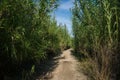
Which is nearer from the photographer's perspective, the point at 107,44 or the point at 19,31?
the point at 107,44

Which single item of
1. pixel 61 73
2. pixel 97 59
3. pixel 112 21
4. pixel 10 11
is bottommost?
pixel 61 73

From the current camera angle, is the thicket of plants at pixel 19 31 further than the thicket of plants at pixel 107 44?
Yes

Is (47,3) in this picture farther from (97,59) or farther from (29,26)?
(97,59)

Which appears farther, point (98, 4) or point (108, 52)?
point (98, 4)

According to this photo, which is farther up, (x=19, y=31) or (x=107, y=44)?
(x=19, y=31)

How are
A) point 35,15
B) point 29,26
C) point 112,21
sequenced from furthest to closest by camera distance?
point 35,15 → point 29,26 → point 112,21

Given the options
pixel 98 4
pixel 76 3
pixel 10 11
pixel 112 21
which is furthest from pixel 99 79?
pixel 76 3

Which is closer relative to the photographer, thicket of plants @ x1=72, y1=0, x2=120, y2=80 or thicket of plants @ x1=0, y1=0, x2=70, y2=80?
thicket of plants @ x1=72, y1=0, x2=120, y2=80

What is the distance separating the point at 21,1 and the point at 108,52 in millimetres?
3508

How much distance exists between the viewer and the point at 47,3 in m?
11.7

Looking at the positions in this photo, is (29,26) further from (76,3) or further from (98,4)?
(76,3)

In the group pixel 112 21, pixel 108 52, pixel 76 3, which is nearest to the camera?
pixel 108 52

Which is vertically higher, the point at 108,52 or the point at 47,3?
the point at 47,3

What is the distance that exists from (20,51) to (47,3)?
11.6 ft
